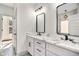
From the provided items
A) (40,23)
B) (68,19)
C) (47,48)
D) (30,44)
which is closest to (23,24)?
(40,23)

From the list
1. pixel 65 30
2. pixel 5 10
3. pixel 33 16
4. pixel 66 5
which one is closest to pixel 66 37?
pixel 65 30

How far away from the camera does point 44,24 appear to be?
194cm

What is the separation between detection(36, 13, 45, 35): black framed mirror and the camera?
6.12 ft

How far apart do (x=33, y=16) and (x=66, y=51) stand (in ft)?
3.47

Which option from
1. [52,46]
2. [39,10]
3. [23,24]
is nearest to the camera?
[52,46]

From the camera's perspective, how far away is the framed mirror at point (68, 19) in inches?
52.5

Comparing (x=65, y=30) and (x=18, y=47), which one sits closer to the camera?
(x=65, y=30)

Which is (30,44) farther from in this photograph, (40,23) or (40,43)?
(40,23)

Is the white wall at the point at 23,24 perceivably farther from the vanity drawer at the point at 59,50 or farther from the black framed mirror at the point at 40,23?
the vanity drawer at the point at 59,50

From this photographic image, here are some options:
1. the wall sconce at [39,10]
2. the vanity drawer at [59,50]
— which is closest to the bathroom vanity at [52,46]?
the vanity drawer at [59,50]

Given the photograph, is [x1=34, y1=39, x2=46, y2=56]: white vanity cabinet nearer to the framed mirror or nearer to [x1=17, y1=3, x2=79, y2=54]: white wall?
[x1=17, y1=3, x2=79, y2=54]: white wall

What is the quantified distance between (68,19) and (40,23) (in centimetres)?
68

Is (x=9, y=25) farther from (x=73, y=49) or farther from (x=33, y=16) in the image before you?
(x=73, y=49)

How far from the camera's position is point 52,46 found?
1.33 metres
